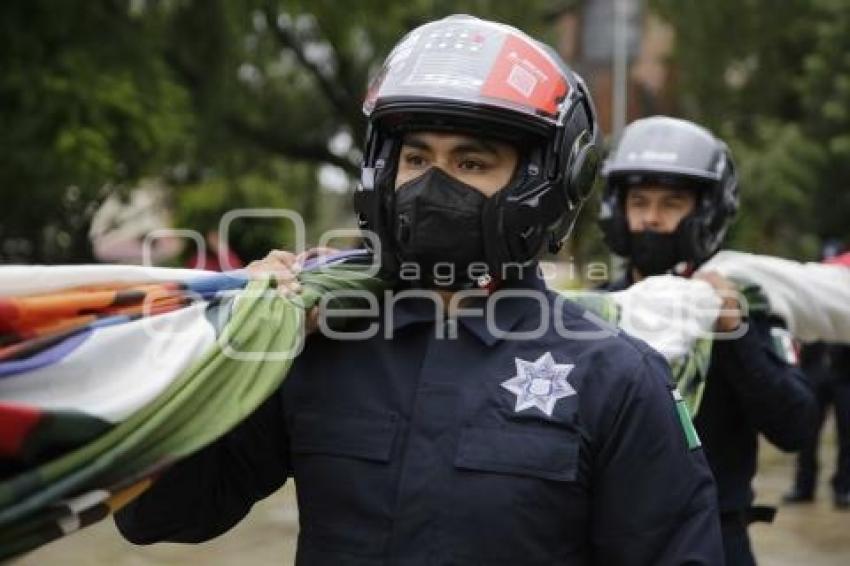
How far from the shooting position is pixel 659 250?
3861mm

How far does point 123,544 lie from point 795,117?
1670 centimetres

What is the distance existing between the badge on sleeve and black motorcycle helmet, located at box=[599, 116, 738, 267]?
1.88 metres

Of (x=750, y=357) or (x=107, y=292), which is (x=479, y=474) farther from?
(x=750, y=357)

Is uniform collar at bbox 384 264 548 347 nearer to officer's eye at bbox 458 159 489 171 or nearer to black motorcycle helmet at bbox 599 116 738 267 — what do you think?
officer's eye at bbox 458 159 489 171

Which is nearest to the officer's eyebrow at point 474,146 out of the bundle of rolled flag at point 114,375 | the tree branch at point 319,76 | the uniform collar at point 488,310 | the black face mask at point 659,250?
the uniform collar at point 488,310

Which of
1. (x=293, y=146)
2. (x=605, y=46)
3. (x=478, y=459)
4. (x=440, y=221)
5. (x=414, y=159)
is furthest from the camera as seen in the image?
(x=605, y=46)

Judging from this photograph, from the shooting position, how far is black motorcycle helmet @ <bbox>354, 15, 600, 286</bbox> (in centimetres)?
211

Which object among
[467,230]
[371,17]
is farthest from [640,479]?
[371,17]

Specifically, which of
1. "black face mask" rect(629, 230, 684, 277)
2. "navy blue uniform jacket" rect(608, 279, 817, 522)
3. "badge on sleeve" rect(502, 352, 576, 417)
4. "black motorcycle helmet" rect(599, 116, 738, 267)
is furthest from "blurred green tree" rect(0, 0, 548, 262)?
"badge on sleeve" rect(502, 352, 576, 417)

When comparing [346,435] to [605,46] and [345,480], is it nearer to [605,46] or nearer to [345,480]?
[345,480]

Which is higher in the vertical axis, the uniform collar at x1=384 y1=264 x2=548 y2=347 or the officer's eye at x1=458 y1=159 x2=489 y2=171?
the officer's eye at x1=458 y1=159 x2=489 y2=171

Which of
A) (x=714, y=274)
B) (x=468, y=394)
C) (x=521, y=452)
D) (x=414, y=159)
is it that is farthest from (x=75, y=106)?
(x=521, y=452)

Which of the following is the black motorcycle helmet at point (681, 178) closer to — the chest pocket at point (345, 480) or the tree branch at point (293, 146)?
the chest pocket at point (345, 480)

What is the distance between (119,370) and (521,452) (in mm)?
637
